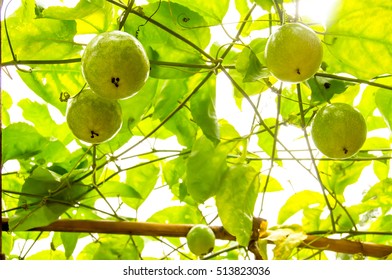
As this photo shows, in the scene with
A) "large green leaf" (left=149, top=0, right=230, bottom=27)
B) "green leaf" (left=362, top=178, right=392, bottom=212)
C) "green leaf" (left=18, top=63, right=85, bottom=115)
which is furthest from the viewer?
"green leaf" (left=362, top=178, right=392, bottom=212)

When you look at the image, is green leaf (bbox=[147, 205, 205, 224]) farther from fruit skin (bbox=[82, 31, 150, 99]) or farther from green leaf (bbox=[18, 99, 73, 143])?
fruit skin (bbox=[82, 31, 150, 99])

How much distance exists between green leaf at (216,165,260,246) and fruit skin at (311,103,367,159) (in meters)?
0.19

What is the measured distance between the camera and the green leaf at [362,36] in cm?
79

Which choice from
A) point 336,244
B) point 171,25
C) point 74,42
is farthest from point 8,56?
point 336,244

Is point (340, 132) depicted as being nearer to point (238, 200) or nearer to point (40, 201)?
point (238, 200)

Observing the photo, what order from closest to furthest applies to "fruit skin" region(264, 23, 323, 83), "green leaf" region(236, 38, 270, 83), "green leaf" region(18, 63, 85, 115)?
"fruit skin" region(264, 23, 323, 83) → "green leaf" region(236, 38, 270, 83) → "green leaf" region(18, 63, 85, 115)

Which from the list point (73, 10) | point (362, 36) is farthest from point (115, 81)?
point (362, 36)

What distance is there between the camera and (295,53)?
749 mm

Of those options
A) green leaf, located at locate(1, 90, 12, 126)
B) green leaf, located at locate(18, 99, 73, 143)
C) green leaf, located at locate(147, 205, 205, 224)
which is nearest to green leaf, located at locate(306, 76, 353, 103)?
green leaf, located at locate(147, 205, 205, 224)

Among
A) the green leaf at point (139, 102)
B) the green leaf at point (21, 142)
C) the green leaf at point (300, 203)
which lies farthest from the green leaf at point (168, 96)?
the green leaf at point (300, 203)

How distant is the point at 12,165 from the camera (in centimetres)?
142

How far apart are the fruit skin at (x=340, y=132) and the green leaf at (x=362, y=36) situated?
7 cm

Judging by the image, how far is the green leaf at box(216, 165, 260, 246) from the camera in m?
1.00

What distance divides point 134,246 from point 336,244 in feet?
1.66
